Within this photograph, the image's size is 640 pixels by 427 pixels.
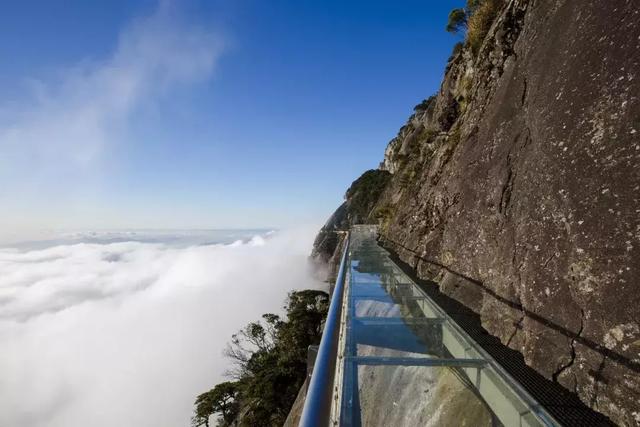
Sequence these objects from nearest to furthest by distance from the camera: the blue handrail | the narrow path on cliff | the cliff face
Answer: the blue handrail < the narrow path on cliff < the cliff face

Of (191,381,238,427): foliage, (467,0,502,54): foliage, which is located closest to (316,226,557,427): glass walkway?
(467,0,502,54): foliage

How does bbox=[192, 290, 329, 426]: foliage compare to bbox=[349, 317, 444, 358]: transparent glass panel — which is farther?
bbox=[192, 290, 329, 426]: foliage

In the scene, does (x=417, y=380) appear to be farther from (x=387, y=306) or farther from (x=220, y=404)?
(x=220, y=404)

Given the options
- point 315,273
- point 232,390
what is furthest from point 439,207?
point 315,273

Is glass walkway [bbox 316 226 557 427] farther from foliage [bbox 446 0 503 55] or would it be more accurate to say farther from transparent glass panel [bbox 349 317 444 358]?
foliage [bbox 446 0 503 55]

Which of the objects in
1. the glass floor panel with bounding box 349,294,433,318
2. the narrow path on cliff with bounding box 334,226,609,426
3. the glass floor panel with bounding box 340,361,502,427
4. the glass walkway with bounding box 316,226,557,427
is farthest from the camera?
the glass floor panel with bounding box 349,294,433,318

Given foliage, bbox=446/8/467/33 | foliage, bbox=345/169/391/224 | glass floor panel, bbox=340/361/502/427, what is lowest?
glass floor panel, bbox=340/361/502/427

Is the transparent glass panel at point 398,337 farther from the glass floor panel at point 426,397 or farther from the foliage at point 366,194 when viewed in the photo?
the foliage at point 366,194

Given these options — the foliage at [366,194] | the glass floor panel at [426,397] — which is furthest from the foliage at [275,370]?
the foliage at [366,194]
